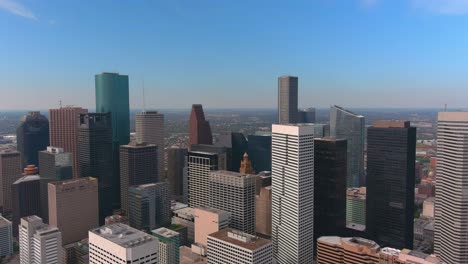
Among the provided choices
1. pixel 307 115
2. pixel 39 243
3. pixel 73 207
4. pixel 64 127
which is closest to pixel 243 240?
pixel 39 243

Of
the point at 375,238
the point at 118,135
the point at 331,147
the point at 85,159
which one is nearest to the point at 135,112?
the point at 118,135

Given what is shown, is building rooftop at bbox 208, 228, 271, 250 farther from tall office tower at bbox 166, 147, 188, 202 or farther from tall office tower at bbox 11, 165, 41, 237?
tall office tower at bbox 166, 147, 188, 202

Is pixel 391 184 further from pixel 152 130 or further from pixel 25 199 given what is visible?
pixel 25 199

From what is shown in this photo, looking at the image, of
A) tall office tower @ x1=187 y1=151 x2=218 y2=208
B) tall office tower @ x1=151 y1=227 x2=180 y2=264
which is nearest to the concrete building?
tall office tower @ x1=187 y1=151 x2=218 y2=208

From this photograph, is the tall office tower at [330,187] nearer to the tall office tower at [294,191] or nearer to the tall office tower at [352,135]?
the tall office tower at [294,191]

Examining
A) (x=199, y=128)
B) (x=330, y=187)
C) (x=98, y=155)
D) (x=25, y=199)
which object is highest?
(x=199, y=128)
